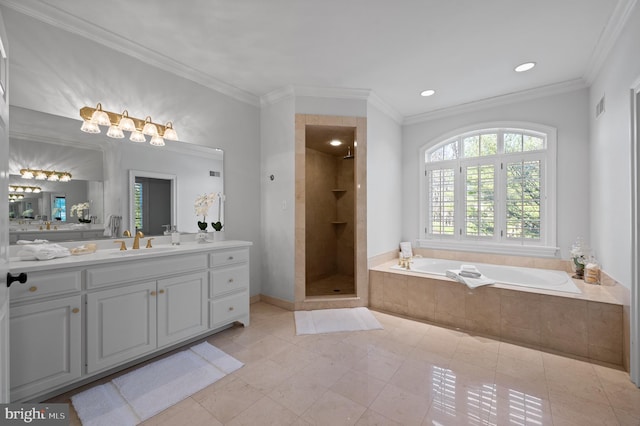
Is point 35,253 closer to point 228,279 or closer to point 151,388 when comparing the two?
point 151,388

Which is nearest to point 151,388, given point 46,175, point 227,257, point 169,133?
point 227,257

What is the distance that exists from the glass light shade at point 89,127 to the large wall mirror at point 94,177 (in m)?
0.08

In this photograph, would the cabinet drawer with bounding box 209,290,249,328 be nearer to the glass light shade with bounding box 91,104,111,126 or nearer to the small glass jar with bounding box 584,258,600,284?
the glass light shade with bounding box 91,104,111,126

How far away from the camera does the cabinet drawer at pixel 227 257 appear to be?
2.64m

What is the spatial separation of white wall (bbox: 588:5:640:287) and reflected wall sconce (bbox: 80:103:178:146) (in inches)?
150

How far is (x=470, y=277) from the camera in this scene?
2.99m

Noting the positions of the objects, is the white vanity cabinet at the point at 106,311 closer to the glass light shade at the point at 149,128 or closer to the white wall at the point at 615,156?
the glass light shade at the point at 149,128

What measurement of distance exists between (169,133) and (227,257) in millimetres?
1364

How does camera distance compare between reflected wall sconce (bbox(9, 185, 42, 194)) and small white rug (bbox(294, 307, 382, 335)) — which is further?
small white rug (bbox(294, 307, 382, 335))

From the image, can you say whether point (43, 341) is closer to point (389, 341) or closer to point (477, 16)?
point (389, 341)

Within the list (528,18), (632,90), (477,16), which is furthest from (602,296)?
(477,16)

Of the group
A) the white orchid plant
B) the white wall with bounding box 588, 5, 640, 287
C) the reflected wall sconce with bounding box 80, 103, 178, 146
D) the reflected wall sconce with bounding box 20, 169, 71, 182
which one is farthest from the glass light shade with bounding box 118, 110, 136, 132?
the white wall with bounding box 588, 5, 640, 287

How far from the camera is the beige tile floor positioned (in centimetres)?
168

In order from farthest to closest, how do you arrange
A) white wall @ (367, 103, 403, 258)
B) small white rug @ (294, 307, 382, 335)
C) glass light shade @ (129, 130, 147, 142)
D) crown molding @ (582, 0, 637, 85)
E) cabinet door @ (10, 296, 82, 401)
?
white wall @ (367, 103, 403, 258) → small white rug @ (294, 307, 382, 335) → glass light shade @ (129, 130, 147, 142) → crown molding @ (582, 0, 637, 85) → cabinet door @ (10, 296, 82, 401)
